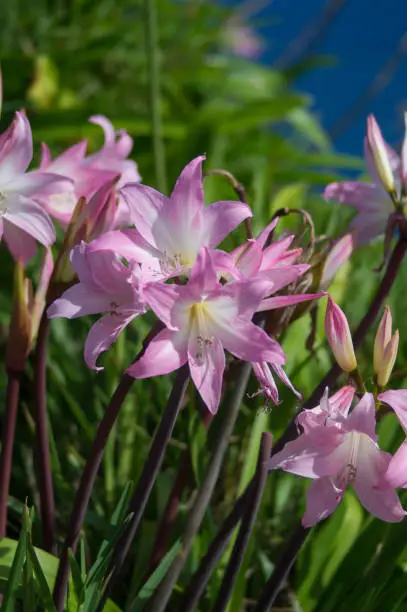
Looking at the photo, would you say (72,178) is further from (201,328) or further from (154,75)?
(154,75)

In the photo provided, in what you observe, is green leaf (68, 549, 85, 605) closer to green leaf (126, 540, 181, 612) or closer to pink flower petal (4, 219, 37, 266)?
green leaf (126, 540, 181, 612)

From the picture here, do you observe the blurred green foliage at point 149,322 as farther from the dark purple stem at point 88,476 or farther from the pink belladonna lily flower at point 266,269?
the pink belladonna lily flower at point 266,269

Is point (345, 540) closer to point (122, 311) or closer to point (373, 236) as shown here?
point (373, 236)

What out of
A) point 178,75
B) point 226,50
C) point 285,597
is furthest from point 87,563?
point 226,50

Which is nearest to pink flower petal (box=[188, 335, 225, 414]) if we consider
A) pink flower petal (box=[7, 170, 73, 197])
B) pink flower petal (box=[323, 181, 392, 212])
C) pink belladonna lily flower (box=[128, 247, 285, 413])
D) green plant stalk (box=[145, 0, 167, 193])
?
pink belladonna lily flower (box=[128, 247, 285, 413])

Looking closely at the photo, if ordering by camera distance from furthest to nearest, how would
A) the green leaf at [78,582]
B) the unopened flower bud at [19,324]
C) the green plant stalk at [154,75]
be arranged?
the green plant stalk at [154,75] < the unopened flower bud at [19,324] < the green leaf at [78,582]


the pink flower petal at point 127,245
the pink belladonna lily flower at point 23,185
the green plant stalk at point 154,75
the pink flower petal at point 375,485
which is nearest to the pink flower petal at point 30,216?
the pink belladonna lily flower at point 23,185
